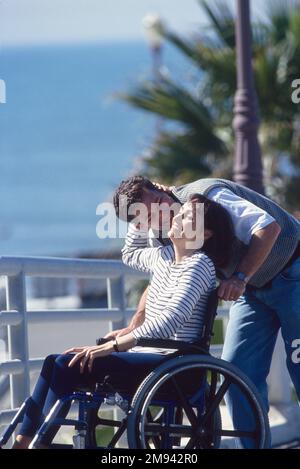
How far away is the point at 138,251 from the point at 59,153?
5927 inches

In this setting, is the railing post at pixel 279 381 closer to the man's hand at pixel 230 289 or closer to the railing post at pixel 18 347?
the railing post at pixel 18 347

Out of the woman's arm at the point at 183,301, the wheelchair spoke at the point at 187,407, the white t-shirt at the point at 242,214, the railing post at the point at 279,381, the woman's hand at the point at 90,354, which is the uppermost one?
the white t-shirt at the point at 242,214

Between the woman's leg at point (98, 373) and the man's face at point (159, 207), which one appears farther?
the man's face at point (159, 207)

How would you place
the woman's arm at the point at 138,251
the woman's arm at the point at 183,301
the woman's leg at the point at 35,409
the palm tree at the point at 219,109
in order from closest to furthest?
the woman's leg at the point at 35,409 → the woman's arm at the point at 183,301 → the woman's arm at the point at 138,251 → the palm tree at the point at 219,109

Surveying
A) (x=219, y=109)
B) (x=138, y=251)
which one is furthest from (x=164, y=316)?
(x=219, y=109)

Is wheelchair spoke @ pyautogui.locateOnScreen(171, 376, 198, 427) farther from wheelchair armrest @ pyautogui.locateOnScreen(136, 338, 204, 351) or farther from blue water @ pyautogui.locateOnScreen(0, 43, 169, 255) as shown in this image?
blue water @ pyautogui.locateOnScreen(0, 43, 169, 255)

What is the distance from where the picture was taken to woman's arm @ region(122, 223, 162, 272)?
517 cm

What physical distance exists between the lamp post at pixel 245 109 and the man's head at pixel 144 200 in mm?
4142

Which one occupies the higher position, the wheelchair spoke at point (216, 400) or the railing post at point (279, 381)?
the wheelchair spoke at point (216, 400)

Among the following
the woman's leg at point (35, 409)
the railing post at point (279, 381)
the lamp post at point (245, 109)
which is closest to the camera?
the woman's leg at point (35, 409)

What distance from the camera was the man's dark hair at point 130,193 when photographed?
16.1ft

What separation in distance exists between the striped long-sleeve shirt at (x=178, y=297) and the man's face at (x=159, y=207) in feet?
0.55

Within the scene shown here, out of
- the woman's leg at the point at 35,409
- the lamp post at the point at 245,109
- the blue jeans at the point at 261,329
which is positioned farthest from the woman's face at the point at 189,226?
the lamp post at the point at 245,109

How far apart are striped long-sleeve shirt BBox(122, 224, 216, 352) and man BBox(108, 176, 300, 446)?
0.10 meters
